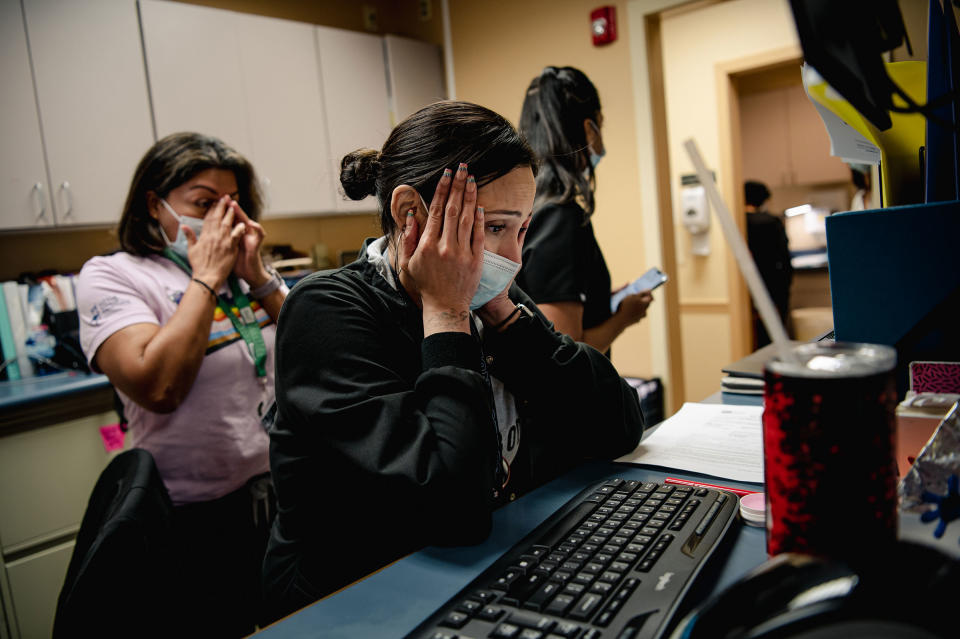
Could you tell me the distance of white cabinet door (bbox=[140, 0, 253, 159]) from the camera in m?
2.63

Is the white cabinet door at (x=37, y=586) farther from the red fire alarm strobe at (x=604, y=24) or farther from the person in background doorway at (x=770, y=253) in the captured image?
the person in background doorway at (x=770, y=253)

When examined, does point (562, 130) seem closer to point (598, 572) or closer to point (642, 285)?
point (642, 285)

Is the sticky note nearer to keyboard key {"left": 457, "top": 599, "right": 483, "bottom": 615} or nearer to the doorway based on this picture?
keyboard key {"left": 457, "top": 599, "right": 483, "bottom": 615}

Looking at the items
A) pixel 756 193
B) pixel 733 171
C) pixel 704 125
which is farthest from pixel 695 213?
pixel 756 193

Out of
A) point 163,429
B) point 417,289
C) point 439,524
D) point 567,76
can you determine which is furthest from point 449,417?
point 567,76

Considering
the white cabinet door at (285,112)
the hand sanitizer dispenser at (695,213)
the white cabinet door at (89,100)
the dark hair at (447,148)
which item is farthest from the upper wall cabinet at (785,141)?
the dark hair at (447,148)

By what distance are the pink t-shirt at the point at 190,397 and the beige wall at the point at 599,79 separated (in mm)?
1738

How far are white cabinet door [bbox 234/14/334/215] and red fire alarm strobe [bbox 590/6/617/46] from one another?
133 centimetres

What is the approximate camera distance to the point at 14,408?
1909 millimetres

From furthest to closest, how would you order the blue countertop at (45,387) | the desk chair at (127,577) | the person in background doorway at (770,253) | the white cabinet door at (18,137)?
the person in background doorway at (770,253), the white cabinet door at (18,137), the blue countertop at (45,387), the desk chair at (127,577)

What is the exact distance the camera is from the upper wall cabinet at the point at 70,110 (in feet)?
7.57

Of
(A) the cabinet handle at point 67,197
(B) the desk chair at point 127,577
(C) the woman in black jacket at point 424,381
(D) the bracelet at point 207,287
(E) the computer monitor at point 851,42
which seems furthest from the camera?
(A) the cabinet handle at point 67,197

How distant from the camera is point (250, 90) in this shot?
2904 millimetres

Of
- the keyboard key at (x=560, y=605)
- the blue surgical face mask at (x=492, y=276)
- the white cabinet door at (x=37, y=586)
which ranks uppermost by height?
the blue surgical face mask at (x=492, y=276)
